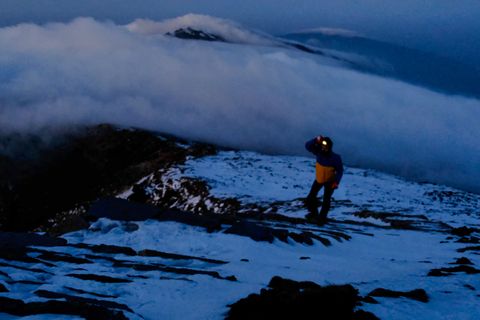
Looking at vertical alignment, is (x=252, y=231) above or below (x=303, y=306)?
below

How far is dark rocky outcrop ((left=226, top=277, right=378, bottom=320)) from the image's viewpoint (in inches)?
223

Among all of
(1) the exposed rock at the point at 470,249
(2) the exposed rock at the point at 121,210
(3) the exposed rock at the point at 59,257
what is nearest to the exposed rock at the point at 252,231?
(2) the exposed rock at the point at 121,210

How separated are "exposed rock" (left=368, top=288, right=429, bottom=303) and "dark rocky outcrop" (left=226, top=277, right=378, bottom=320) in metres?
1.50

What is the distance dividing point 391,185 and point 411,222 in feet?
71.5

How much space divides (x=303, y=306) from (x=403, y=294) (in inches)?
102

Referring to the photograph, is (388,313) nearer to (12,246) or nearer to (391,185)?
(12,246)

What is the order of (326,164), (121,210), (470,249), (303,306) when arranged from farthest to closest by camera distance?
(326,164), (470,249), (121,210), (303,306)

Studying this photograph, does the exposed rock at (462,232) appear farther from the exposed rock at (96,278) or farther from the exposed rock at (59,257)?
the exposed rock at (96,278)

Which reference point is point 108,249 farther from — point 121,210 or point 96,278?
point 121,210

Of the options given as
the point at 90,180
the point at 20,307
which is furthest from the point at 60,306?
the point at 90,180

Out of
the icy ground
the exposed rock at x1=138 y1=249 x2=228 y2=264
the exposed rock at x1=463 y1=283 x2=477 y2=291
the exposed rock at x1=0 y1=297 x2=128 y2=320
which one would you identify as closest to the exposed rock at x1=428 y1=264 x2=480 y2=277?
the icy ground

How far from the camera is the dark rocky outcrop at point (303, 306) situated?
5672 millimetres

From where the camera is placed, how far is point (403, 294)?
300 inches

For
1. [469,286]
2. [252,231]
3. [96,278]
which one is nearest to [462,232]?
[252,231]
